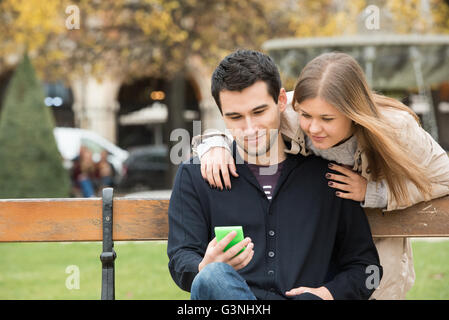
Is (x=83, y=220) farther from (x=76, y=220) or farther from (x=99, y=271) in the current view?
(x=99, y=271)

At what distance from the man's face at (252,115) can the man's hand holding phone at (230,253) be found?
0.53m

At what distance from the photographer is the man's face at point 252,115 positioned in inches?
110

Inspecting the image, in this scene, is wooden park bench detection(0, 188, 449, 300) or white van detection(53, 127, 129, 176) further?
white van detection(53, 127, 129, 176)

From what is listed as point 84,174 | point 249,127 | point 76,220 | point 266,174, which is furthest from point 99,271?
point 84,174

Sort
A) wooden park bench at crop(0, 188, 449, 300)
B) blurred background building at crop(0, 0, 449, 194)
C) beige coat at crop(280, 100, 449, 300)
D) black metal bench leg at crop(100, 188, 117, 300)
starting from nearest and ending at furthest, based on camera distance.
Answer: beige coat at crop(280, 100, 449, 300) < black metal bench leg at crop(100, 188, 117, 300) < wooden park bench at crop(0, 188, 449, 300) < blurred background building at crop(0, 0, 449, 194)

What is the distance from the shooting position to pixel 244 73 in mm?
2793

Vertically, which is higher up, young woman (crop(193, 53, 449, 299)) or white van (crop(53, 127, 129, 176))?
young woman (crop(193, 53, 449, 299))

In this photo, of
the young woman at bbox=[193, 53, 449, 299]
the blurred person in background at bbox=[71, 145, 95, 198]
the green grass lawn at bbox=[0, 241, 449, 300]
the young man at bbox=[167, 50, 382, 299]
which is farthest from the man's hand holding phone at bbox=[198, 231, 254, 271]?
the blurred person in background at bbox=[71, 145, 95, 198]

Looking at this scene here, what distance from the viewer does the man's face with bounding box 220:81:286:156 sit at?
2805 millimetres

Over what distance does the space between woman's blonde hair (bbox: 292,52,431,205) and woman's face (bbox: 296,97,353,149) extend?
3 cm

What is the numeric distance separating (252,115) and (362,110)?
466 mm

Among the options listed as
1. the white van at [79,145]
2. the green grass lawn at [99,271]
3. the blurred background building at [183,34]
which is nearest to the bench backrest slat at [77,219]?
the green grass lawn at [99,271]

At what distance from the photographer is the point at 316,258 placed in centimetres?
281

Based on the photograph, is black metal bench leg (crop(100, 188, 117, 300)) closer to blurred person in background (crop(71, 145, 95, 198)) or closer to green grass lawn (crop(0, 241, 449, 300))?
green grass lawn (crop(0, 241, 449, 300))
